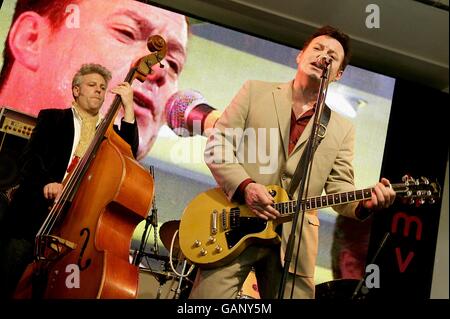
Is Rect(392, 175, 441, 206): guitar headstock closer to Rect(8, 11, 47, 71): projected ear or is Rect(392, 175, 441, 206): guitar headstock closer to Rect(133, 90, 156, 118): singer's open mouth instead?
Rect(133, 90, 156, 118): singer's open mouth

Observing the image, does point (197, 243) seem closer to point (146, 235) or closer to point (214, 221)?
point (214, 221)

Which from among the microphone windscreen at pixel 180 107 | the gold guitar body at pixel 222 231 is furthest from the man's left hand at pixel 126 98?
the gold guitar body at pixel 222 231

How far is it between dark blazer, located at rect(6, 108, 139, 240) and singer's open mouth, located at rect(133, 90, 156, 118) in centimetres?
17

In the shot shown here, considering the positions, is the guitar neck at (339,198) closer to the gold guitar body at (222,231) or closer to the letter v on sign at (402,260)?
the gold guitar body at (222,231)

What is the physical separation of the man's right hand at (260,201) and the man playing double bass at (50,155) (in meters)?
0.66

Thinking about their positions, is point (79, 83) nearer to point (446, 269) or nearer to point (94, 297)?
point (94, 297)

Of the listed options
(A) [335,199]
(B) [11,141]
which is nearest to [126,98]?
(B) [11,141]

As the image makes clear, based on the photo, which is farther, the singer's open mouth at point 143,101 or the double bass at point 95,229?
the singer's open mouth at point 143,101

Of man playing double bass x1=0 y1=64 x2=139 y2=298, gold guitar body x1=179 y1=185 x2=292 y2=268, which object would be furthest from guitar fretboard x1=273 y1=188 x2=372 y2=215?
man playing double bass x1=0 y1=64 x2=139 y2=298

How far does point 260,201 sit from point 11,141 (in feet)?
3.99

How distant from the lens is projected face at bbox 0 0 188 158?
11.7 feet

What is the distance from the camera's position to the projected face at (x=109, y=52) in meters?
3.56
